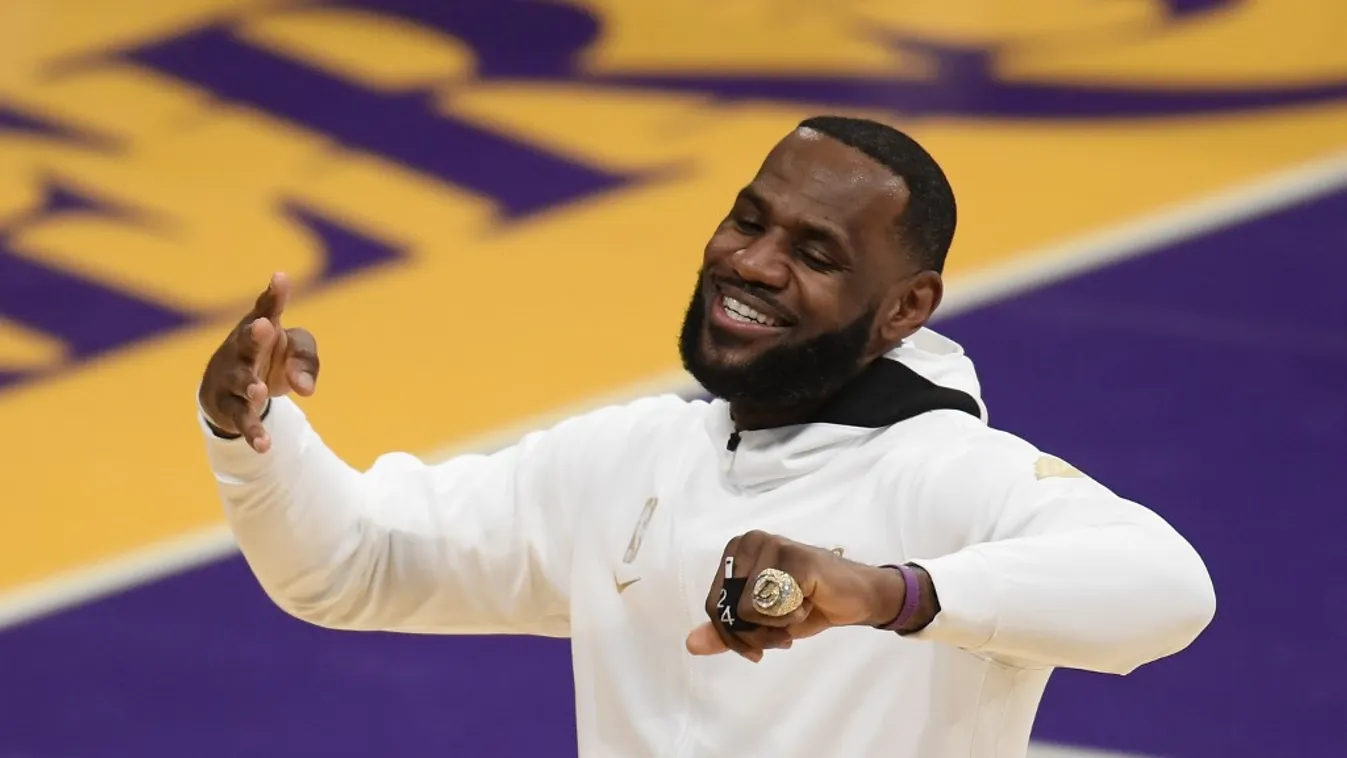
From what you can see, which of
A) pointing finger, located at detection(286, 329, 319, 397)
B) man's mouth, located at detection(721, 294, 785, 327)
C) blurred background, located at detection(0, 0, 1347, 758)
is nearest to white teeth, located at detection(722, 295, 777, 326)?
man's mouth, located at detection(721, 294, 785, 327)

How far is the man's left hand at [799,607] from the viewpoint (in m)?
3.09

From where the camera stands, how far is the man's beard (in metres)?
3.90

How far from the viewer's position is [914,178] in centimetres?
393

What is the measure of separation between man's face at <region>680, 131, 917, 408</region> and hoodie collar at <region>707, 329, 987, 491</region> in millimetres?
39

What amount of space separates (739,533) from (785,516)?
0.08 m

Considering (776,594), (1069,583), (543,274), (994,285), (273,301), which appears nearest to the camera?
(776,594)

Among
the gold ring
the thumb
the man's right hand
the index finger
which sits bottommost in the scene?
the thumb

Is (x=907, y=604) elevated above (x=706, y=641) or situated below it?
above

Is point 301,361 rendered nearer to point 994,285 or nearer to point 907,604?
point 907,604

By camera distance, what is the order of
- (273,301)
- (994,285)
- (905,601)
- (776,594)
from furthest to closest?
(994,285) → (273,301) → (905,601) → (776,594)

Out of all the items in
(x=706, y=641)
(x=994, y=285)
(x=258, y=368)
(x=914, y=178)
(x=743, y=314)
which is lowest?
(x=706, y=641)

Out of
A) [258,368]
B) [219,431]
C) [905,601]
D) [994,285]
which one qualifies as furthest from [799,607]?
[994,285]

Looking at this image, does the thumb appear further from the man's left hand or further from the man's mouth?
the man's mouth

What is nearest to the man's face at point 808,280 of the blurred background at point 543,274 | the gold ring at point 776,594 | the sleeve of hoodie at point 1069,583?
the sleeve of hoodie at point 1069,583
